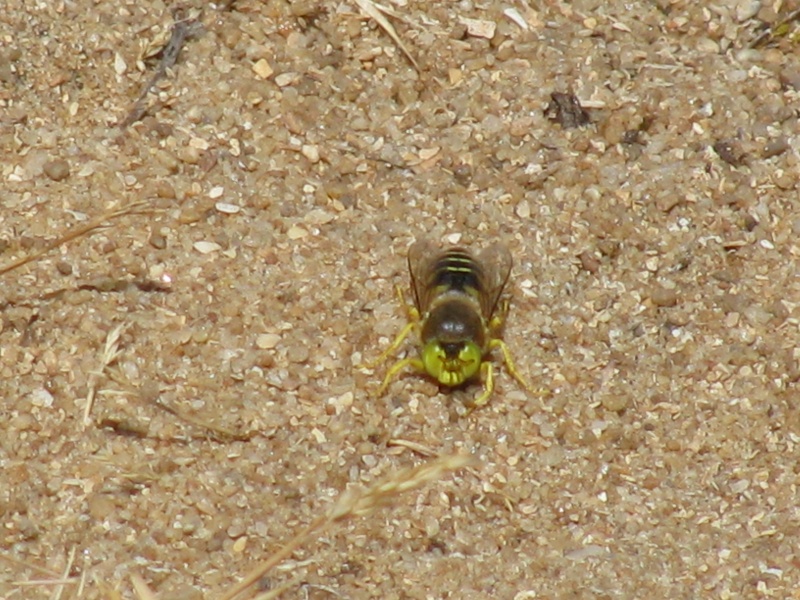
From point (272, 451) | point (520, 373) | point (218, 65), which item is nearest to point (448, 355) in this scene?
point (520, 373)

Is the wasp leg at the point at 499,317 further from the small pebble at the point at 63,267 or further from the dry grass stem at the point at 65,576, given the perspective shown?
the dry grass stem at the point at 65,576

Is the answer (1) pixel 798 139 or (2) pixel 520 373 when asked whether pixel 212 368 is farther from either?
(1) pixel 798 139

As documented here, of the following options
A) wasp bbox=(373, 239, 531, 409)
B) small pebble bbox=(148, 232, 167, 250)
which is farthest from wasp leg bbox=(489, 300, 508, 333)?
small pebble bbox=(148, 232, 167, 250)

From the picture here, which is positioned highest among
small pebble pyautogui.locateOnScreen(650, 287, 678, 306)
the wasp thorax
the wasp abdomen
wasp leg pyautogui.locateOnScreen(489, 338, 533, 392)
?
the wasp abdomen

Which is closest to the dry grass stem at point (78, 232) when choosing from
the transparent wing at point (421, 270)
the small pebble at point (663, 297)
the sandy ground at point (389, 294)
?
the sandy ground at point (389, 294)

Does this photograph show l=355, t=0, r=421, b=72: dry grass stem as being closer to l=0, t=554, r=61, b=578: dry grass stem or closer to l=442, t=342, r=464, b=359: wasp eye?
l=442, t=342, r=464, b=359: wasp eye

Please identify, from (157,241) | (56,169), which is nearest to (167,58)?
(56,169)

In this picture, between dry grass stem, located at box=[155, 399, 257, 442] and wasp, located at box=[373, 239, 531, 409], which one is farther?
wasp, located at box=[373, 239, 531, 409]
